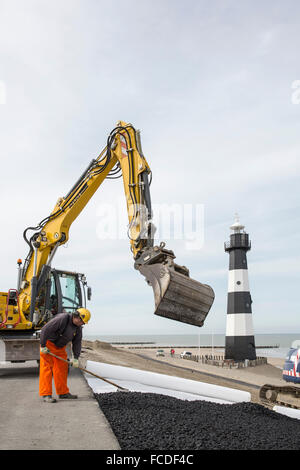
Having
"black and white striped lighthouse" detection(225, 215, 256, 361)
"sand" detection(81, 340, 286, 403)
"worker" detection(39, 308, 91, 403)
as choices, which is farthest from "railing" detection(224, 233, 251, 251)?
"worker" detection(39, 308, 91, 403)

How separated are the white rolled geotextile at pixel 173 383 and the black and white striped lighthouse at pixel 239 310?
22.0 m

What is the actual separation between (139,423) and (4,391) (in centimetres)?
378

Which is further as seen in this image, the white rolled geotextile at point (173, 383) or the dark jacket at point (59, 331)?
the white rolled geotextile at point (173, 383)

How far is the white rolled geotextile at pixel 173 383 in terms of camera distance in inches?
337

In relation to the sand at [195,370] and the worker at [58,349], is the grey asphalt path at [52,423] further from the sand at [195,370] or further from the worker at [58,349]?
the sand at [195,370]

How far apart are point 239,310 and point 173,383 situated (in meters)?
22.3

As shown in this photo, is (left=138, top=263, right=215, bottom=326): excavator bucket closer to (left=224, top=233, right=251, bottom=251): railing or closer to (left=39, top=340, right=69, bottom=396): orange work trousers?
(left=39, top=340, right=69, bottom=396): orange work trousers

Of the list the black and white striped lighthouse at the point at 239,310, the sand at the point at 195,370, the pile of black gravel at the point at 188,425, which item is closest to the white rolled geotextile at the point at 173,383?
the sand at the point at 195,370

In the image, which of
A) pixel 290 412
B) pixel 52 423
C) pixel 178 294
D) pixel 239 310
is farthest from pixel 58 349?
pixel 239 310

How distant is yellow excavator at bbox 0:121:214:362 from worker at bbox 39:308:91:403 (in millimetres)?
1813

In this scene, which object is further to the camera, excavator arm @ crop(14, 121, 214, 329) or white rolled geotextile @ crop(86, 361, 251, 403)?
white rolled geotextile @ crop(86, 361, 251, 403)

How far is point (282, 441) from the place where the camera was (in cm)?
472

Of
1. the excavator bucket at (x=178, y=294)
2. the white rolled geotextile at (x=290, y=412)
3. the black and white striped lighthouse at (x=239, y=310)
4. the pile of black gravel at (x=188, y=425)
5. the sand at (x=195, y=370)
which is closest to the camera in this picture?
the pile of black gravel at (x=188, y=425)

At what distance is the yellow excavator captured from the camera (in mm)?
7898
